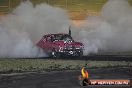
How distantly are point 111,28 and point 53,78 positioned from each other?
2571 cm

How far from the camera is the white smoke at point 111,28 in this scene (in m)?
39.6

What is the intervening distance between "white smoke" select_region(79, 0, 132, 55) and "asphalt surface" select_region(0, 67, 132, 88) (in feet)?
63.2

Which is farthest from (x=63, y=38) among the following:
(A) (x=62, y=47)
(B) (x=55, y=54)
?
(B) (x=55, y=54)

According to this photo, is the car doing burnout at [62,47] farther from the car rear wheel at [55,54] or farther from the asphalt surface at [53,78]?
the asphalt surface at [53,78]

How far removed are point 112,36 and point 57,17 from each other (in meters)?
6.34

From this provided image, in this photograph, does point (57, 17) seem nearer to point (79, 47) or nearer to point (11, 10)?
point (11, 10)

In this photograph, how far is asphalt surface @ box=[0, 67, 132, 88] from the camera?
14.4m

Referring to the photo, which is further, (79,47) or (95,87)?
(79,47)

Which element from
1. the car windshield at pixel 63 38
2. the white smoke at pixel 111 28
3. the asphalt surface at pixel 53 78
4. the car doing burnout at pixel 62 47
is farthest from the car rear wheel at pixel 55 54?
the white smoke at pixel 111 28

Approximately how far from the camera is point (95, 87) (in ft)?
27.6

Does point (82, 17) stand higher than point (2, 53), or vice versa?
point (82, 17)

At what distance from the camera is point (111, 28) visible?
4125cm

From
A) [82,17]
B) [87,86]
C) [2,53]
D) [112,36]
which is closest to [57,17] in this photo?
[82,17]

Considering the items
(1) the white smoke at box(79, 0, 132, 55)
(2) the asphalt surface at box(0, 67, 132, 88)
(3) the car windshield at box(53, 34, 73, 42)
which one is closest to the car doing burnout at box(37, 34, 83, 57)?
(3) the car windshield at box(53, 34, 73, 42)
